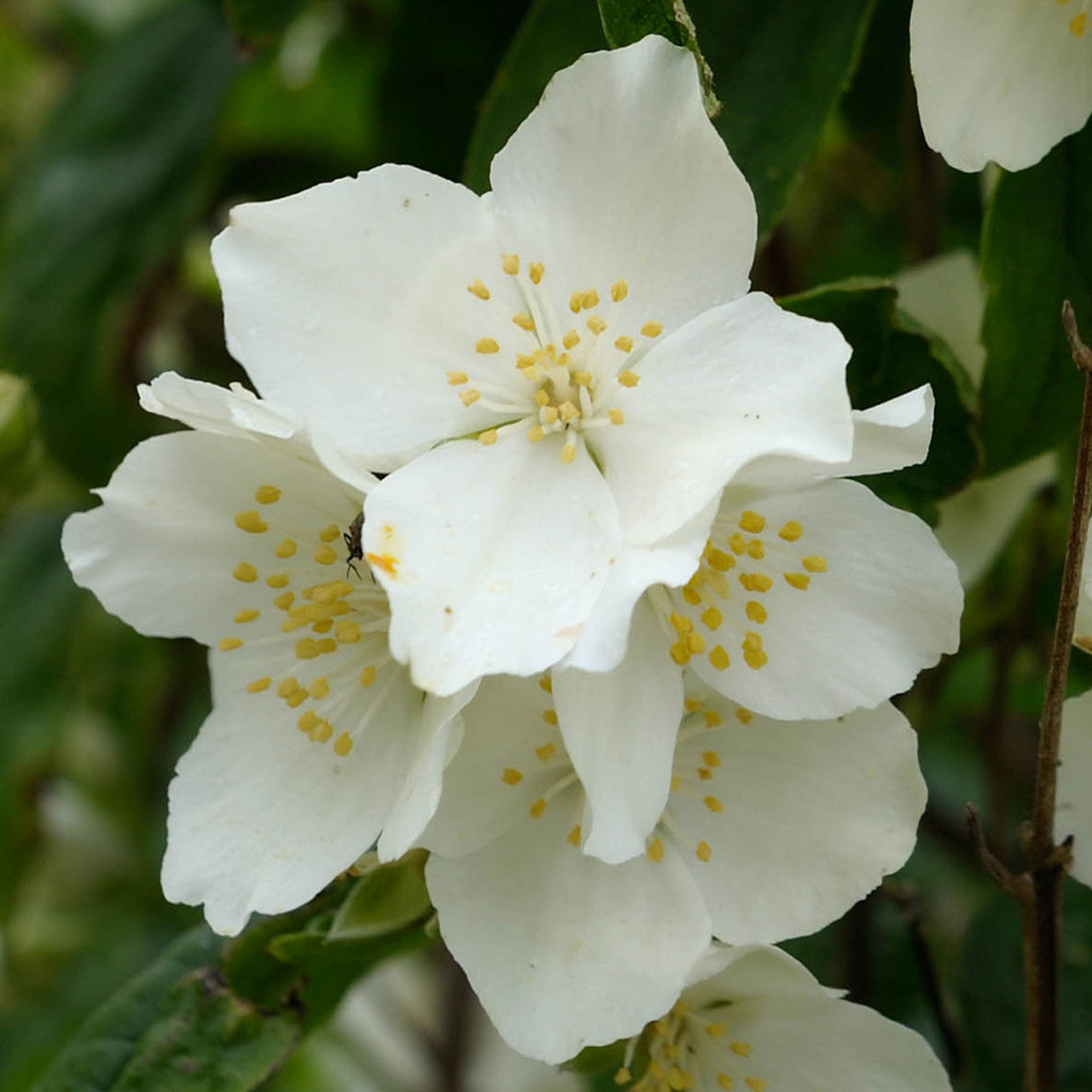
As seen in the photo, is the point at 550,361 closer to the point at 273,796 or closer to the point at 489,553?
the point at 489,553

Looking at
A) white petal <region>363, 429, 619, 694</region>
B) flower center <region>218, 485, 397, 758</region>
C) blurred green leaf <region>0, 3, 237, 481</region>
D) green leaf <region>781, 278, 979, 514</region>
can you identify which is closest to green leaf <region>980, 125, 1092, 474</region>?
green leaf <region>781, 278, 979, 514</region>

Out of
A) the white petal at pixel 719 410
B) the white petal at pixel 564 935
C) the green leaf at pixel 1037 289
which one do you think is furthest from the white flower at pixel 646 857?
the green leaf at pixel 1037 289

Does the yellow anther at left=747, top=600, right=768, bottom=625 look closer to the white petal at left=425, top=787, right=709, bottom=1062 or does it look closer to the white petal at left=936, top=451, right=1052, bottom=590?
the white petal at left=425, top=787, right=709, bottom=1062

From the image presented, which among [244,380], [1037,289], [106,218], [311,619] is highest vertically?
[1037,289]

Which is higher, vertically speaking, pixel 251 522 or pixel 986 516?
pixel 251 522

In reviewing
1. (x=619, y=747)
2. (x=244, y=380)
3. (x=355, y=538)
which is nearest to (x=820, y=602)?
(x=619, y=747)

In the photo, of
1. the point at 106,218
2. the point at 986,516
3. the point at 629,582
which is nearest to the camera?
the point at 629,582

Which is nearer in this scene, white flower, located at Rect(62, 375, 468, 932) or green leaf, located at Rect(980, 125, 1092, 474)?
white flower, located at Rect(62, 375, 468, 932)

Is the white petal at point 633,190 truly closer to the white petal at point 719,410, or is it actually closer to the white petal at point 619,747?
the white petal at point 719,410

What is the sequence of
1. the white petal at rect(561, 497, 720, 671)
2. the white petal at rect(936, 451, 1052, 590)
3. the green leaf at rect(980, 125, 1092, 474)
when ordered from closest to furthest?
the white petal at rect(561, 497, 720, 671), the green leaf at rect(980, 125, 1092, 474), the white petal at rect(936, 451, 1052, 590)
